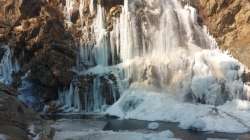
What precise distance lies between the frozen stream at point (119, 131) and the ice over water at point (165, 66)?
2.20 m

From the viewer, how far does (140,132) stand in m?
33.0

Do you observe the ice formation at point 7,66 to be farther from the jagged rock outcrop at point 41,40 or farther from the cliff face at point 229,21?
the cliff face at point 229,21

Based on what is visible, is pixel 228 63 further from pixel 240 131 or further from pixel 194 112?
pixel 240 131

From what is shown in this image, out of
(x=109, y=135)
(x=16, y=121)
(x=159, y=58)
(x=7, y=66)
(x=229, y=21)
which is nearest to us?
(x=16, y=121)

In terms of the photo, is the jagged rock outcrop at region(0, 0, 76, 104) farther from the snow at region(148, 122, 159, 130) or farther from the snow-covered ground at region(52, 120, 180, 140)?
the snow at region(148, 122, 159, 130)

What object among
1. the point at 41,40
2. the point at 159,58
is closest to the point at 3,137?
the point at 159,58

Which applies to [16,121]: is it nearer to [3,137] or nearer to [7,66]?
[3,137]

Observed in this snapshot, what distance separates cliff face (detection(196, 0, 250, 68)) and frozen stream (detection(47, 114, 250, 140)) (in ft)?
45.8

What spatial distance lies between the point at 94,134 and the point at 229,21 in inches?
864

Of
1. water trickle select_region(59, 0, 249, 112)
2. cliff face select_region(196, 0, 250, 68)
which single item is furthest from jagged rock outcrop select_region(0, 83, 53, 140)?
cliff face select_region(196, 0, 250, 68)

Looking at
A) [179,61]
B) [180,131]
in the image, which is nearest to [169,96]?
[179,61]

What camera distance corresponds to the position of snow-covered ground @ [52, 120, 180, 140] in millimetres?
30766

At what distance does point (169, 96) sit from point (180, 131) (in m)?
8.03

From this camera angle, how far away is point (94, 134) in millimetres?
32375
